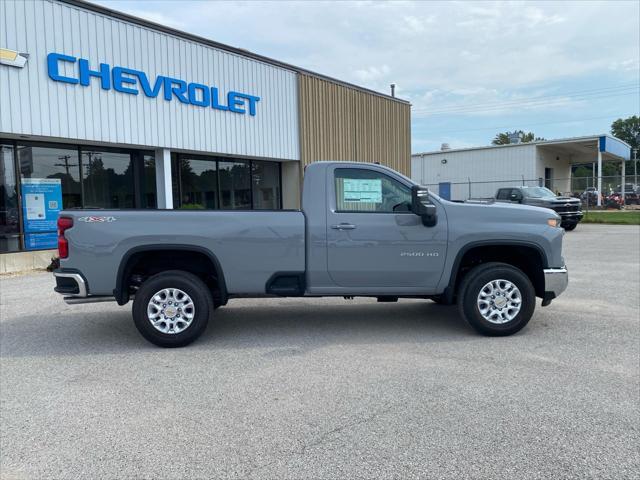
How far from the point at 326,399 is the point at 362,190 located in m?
2.59

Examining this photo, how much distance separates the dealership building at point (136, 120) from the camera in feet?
37.8

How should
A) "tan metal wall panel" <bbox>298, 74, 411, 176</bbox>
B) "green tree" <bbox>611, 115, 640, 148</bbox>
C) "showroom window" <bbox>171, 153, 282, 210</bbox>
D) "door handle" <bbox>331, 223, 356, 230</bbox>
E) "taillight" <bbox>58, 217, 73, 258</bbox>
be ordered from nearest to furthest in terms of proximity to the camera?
"taillight" <bbox>58, 217, 73, 258</bbox>
"door handle" <bbox>331, 223, 356, 230</bbox>
"showroom window" <bbox>171, 153, 282, 210</bbox>
"tan metal wall panel" <bbox>298, 74, 411, 176</bbox>
"green tree" <bbox>611, 115, 640, 148</bbox>

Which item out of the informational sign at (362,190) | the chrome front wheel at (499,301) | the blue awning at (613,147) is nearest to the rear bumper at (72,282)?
the informational sign at (362,190)

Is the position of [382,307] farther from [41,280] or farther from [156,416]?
[41,280]

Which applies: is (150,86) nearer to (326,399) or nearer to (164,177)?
(164,177)

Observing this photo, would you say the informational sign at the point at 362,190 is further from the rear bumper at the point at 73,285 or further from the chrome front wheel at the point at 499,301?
the rear bumper at the point at 73,285

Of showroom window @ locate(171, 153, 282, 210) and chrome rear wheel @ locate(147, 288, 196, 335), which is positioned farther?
showroom window @ locate(171, 153, 282, 210)

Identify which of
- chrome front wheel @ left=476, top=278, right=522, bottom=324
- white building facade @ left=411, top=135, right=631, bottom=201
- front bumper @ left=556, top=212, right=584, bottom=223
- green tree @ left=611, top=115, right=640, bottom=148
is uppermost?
green tree @ left=611, top=115, right=640, bottom=148

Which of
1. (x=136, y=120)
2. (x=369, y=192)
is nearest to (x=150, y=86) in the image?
(x=136, y=120)

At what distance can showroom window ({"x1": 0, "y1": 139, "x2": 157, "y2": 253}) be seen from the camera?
12062 mm

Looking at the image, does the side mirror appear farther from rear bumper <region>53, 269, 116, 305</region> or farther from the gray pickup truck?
rear bumper <region>53, 269, 116, 305</region>

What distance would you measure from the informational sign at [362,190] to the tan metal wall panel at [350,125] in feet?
43.0

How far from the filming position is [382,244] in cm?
558

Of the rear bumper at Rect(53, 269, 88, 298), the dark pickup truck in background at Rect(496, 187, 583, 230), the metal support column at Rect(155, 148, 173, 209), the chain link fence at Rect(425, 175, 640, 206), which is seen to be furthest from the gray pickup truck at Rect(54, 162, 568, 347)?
the chain link fence at Rect(425, 175, 640, 206)
